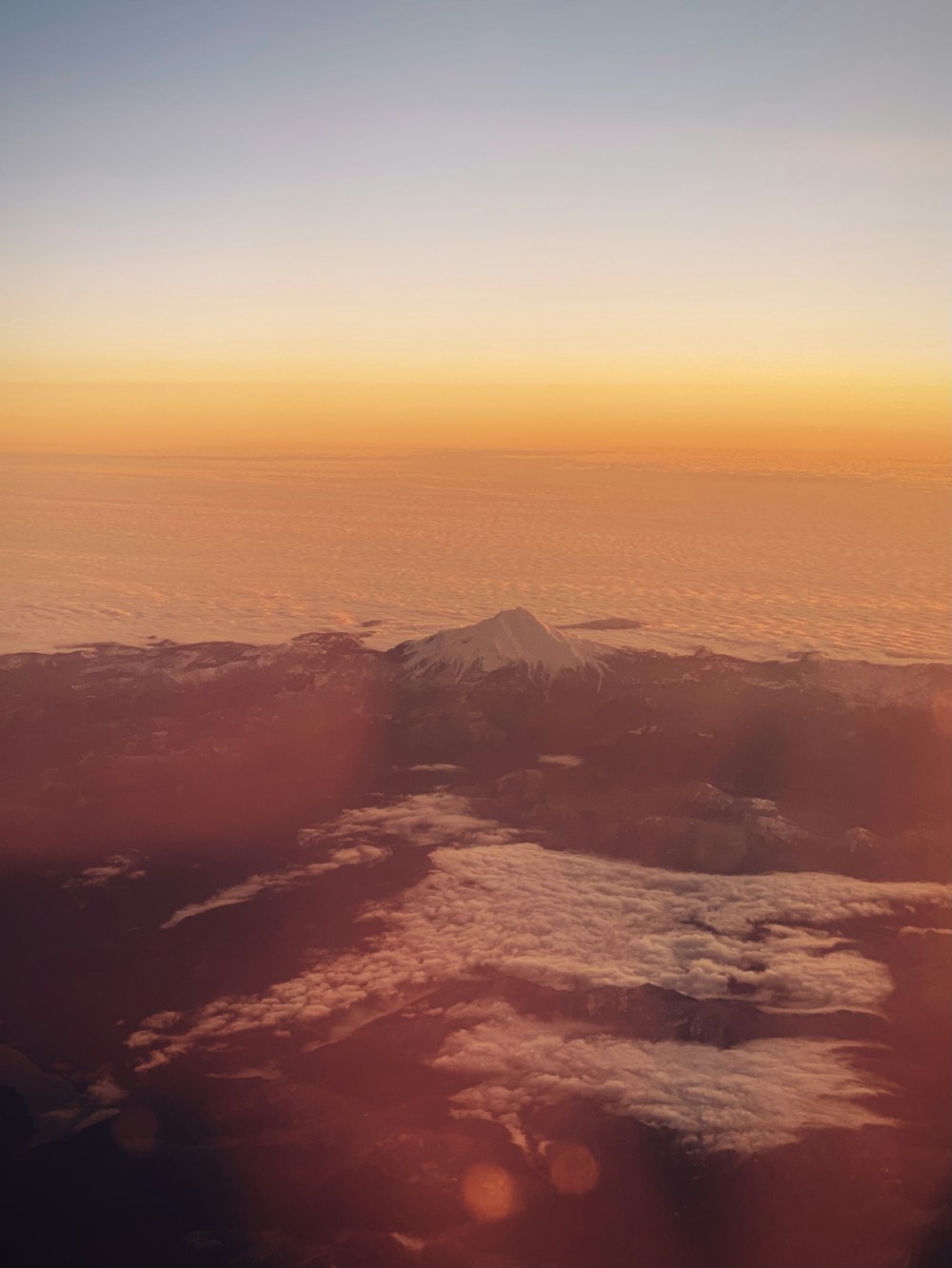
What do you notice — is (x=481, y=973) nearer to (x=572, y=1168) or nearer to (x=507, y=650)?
(x=572, y=1168)

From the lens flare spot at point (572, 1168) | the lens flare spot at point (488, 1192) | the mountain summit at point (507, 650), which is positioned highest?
the mountain summit at point (507, 650)

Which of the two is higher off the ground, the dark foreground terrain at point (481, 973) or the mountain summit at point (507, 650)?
the mountain summit at point (507, 650)

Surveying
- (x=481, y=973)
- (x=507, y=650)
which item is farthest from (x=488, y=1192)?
(x=507, y=650)

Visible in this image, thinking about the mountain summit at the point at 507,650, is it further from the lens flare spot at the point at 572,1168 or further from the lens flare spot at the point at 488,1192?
the lens flare spot at the point at 488,1192

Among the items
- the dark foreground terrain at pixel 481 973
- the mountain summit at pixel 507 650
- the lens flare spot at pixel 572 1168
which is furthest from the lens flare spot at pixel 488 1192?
the mountain summit at pixel 507 650

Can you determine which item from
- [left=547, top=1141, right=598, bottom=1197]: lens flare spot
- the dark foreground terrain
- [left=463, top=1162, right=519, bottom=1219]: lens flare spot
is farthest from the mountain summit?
[left=463, top=1162, right=519, bottom=1219]: lens flare spot

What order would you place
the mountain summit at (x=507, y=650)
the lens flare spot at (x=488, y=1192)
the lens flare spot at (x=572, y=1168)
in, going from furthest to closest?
the mountain summit at (x=507, y=650) → the lens flare spot at (x=572, y=1168) → the lens flare spot at (x=488, y=1192)
